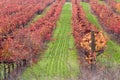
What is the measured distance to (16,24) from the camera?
87.6 m

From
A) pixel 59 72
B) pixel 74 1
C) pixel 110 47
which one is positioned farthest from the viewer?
pixel 74 1

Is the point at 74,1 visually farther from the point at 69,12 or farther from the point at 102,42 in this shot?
the point at 102,42

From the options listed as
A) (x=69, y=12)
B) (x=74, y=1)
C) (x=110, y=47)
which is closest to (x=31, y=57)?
(x=110, y=47)

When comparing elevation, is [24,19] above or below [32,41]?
below

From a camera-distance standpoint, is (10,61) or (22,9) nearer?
(10,61)

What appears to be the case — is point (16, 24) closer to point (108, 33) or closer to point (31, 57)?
point (108, 33)

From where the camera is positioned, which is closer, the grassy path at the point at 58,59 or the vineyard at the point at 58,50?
the vineyard at the point at 58,50

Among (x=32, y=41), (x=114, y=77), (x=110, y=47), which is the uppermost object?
(x=114, y=77)

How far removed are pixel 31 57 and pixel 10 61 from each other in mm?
9784

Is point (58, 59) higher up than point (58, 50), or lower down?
higher up

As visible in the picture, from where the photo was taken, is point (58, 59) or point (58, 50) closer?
point (58, 59)

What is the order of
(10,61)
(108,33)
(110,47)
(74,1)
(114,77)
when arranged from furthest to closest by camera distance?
(74,1), (108,33), (110,47), (10,61), (114,77)

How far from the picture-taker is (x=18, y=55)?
48094mm

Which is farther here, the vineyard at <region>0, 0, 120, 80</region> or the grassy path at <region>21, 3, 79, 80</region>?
the grassy path at <region>21, 3, 79, 80</region>
